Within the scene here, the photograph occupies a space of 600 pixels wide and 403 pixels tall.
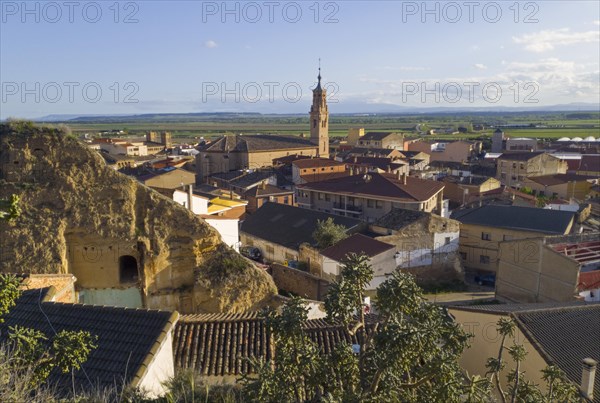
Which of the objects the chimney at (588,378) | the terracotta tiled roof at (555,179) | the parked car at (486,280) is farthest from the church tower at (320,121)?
the chimney at (588,378)

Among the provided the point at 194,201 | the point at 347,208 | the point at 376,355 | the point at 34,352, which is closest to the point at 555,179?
the point at 347,208

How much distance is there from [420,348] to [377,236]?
25.1 m

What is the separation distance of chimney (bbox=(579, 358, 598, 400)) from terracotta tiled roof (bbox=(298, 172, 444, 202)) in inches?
1020

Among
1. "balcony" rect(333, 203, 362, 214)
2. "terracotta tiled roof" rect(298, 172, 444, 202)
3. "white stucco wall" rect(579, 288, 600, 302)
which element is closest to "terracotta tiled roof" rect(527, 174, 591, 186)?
"terracotta tiled roof" rect(298, 172, 444, 202)

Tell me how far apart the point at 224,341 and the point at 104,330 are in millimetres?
2800

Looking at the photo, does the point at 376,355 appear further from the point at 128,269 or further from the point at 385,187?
the point at 385,187

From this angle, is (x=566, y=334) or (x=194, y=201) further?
(x=194, y=201)

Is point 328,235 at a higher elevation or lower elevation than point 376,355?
lower

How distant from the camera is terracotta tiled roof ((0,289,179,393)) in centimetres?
782

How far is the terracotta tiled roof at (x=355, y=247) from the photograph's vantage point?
2617 cm

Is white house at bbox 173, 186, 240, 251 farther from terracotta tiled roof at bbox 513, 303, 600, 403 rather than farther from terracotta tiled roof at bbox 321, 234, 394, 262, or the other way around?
terracotta tiled roof at bbox 513, 303, 600, 403

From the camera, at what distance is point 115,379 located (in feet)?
25.5

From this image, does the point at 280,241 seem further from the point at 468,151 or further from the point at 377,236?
the point at 468,151

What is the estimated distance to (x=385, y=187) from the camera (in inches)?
1580
